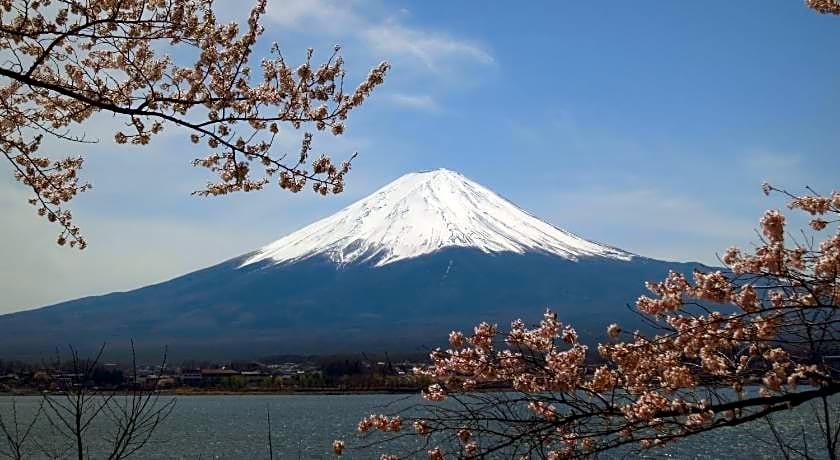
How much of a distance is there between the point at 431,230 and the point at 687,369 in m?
123

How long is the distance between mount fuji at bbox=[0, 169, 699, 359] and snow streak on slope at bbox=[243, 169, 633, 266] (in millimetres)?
215

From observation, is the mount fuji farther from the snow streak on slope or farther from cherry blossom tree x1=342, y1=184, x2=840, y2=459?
cherry blossom tree x1=342, y1=184, x2=840, y2=459

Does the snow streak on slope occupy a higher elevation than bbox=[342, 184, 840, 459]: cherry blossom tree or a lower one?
higher

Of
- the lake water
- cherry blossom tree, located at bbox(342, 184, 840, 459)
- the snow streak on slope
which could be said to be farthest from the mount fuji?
cherry blossom tree, located at bbox(342, 184, 840, 459)

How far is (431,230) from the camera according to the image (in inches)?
4926

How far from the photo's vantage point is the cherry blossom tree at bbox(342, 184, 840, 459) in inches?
89.2

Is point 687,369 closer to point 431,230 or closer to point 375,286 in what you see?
point 375,286

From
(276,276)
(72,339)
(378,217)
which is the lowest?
(72,339)

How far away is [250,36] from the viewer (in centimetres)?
350

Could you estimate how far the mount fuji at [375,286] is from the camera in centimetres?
9394

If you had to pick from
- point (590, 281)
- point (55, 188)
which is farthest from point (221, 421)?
Answer: point (590, 281)

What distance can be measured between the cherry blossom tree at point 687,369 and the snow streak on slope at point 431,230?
379 ft

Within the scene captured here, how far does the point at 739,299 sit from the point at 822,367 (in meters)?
0.30

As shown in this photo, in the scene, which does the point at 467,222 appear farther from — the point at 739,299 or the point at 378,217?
the point at 739,299
